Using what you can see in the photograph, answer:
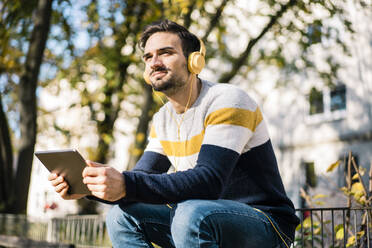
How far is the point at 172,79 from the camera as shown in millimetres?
2289

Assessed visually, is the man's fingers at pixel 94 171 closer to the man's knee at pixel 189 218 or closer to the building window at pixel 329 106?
the man's knee at pixel 189 218

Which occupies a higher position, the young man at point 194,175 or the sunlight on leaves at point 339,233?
the young man at point 194,175

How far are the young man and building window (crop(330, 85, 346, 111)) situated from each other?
11.1m

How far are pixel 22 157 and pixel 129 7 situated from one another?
3575 millimetres

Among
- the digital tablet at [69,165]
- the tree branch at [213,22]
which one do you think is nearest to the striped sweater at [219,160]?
the digital tablet at [69,165]

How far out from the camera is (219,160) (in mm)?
1858

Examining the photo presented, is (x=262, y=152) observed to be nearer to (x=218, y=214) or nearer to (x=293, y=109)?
(x=218, y=214)

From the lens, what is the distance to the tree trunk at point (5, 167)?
7270 mm

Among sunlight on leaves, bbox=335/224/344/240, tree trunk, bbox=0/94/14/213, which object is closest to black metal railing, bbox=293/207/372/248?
sunlight on leaves, bbox=335/224/344/240

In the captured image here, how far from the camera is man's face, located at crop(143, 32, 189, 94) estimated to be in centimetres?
229

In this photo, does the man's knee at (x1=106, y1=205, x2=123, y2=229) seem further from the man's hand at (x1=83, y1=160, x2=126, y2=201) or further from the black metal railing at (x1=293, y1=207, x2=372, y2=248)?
the black metal railing at (x1=293, y1=207, x2=372, y2=248)

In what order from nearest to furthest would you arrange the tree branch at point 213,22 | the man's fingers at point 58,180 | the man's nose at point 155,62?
1. the man's fingers at point 58,180
2. the man's nose at point 155,62
3. the tree branch at point 213,22

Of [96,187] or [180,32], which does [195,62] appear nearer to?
[180,32]

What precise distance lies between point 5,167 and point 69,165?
6.14 m
